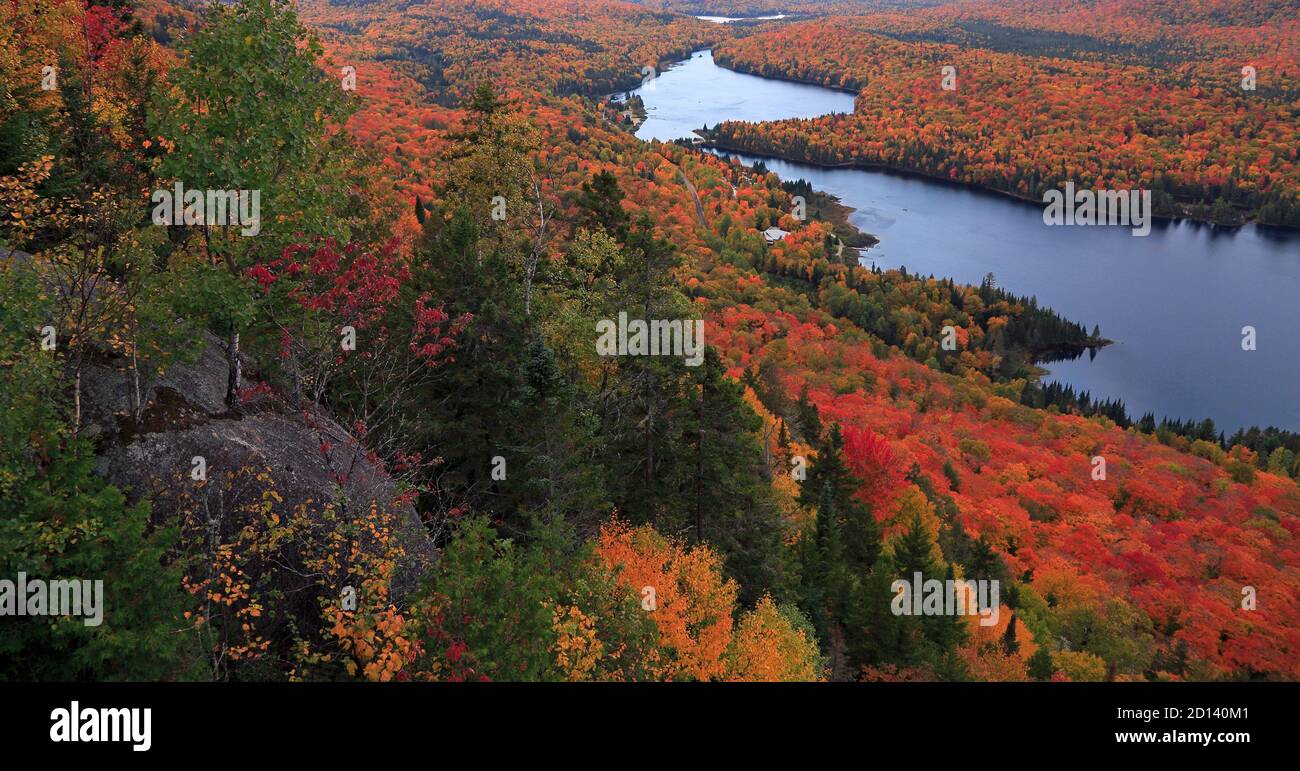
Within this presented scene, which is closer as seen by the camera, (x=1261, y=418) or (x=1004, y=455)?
(x=1004, y=455)

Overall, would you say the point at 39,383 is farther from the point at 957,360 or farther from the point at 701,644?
the point at 957,360

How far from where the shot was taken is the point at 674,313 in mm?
30094

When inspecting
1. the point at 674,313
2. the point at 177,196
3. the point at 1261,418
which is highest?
the point at 177,196

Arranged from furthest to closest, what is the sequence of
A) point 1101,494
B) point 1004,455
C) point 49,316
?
1. point 1004,455
2. point 1101,494
3. point 49,316

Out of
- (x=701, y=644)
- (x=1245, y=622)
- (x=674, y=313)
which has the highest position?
(x=674, y=313)
